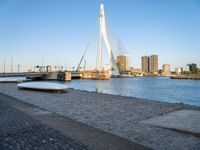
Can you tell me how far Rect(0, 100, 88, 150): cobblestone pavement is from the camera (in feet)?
13.5

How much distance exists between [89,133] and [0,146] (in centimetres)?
199

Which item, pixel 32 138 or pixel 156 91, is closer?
pixel 32 138

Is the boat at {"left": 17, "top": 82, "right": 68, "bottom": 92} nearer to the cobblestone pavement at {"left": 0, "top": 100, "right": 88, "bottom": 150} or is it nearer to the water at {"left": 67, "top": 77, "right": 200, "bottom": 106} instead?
the cobblestone pavement at {"left": 0, "top": 100, "right": 88, "bottom": 150}

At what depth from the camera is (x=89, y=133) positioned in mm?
5094

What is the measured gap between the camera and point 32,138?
4629 millimetres

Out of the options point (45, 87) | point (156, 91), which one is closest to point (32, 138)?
point (45, 87)

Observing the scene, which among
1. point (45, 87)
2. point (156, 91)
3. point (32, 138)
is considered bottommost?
point (156, 91)

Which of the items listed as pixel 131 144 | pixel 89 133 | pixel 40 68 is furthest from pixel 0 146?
pixel 40 68

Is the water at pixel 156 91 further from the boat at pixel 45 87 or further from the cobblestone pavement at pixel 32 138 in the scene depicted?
the cobblestone pavement at pixel 32 138

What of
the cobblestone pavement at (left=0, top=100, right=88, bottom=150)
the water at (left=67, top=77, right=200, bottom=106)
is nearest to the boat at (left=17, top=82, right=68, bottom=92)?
the cobblestone pavement at (left=0, top=100, right=88, bottom=150)

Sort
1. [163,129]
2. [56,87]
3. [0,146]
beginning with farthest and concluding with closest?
[56,87] < [163,129] < [0,146]

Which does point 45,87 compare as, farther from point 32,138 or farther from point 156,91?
point 156,91

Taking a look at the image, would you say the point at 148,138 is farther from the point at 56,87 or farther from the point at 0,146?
the point at 56,87

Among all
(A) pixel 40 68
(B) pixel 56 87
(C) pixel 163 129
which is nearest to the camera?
(C) pixel 163 129
